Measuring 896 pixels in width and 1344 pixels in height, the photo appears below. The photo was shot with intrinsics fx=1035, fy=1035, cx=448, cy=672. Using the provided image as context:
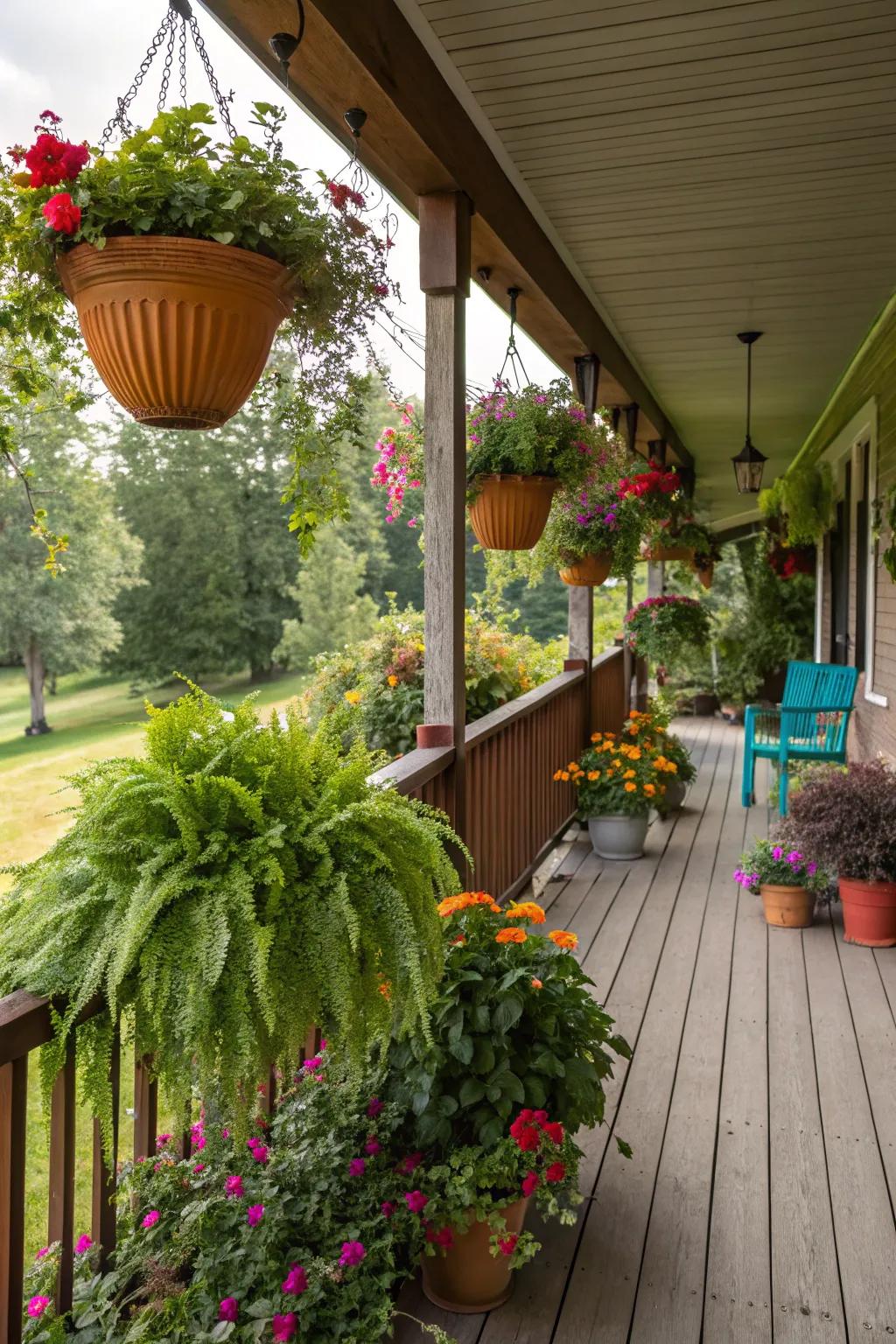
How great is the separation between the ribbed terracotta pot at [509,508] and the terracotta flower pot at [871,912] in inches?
69.2

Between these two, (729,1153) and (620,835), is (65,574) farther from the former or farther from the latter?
(729,1153)

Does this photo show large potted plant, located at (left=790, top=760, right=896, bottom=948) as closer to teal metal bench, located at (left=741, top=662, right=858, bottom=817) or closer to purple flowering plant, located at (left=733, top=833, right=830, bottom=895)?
purple flowering plant, located at (left=733, top=833, right=830, bottom=895)

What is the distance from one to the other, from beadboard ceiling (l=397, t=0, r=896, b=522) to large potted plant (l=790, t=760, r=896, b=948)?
2.00 meters

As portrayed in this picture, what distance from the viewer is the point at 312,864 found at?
5.12 ft

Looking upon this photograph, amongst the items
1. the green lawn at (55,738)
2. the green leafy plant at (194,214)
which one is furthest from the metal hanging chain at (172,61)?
the green lawn at (55,738)

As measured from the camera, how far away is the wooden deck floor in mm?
1865

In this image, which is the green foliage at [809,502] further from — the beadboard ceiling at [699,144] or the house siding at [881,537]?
the beadboard ceiling at [699,144]

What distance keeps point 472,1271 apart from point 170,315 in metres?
1.71

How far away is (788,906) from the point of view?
13.1 feet

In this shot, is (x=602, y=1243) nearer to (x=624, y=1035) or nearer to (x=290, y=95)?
(x=624, y=1035)

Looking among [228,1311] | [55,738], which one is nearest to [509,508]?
[228,1311]

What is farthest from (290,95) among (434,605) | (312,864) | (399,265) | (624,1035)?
(624,1035)

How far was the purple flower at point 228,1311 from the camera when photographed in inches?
61.6

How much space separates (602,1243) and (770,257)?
3390mm
